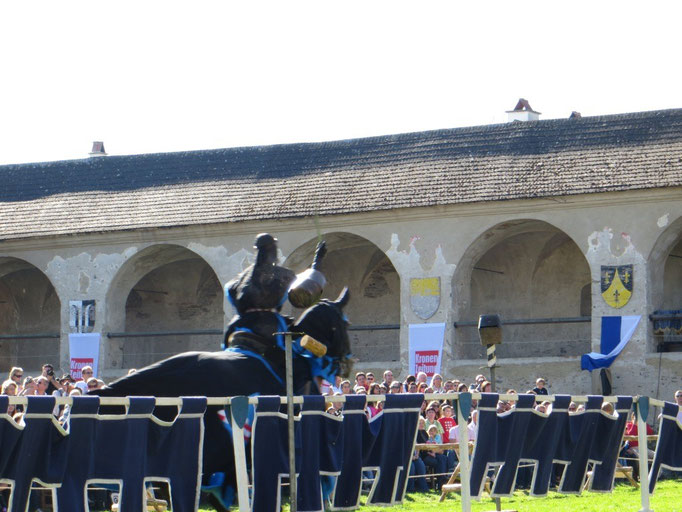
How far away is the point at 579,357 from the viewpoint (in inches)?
1075

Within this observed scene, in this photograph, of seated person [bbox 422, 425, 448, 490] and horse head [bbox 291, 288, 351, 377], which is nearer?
horse head [bbox 291, 288, 351, 377]

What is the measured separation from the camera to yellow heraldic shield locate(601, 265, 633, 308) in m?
26.9

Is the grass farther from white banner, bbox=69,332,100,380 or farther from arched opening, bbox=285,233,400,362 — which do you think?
arched opening, bbox=285,233,400,362

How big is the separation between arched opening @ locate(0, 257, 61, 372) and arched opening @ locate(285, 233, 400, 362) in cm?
777

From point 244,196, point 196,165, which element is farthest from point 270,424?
point 196,165

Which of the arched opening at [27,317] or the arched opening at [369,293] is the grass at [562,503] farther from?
the arched opening at [27,317]

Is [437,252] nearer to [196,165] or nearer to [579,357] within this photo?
[579,357]

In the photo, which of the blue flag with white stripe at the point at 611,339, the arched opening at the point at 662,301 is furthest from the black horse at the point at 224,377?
the arched opening at the point at 662,301

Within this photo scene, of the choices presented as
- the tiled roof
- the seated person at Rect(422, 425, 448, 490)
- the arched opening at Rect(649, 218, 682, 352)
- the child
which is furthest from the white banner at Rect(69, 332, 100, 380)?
the seated person at Rect(422, 425, 448, 490)

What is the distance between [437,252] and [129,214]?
7.82 m

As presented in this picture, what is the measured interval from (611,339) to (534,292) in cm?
556

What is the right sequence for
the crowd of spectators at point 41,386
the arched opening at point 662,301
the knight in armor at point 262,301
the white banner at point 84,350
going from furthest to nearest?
the white banner at point 84,350 < the arched opening at point 662,301 < the crowd of spectators at point 41,386 < the knight in armor at point 262,301

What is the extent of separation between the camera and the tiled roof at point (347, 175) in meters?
28.0

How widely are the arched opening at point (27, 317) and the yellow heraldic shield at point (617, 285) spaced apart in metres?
15.4
